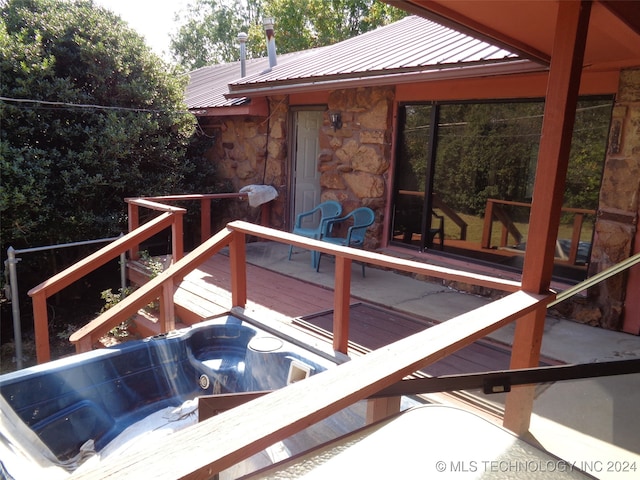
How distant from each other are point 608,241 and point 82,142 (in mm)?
5961

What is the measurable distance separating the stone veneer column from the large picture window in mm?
182

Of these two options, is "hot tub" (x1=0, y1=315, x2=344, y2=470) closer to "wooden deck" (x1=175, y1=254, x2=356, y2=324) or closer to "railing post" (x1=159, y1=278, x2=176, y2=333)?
"railing post" (x1=159, y1=278, x2=176, y2=333)

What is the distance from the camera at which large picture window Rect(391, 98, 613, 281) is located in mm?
3893

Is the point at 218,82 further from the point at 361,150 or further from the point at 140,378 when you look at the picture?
the point at 140,378

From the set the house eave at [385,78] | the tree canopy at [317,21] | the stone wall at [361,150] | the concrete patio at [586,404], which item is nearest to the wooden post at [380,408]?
the concrete patio at [586,404]

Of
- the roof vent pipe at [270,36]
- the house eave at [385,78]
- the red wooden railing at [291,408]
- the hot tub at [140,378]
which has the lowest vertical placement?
the hot tub at [140,378]

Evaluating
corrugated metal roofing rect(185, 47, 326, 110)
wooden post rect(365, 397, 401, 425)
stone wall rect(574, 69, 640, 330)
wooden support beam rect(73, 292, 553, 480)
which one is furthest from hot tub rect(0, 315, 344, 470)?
corrugated metal roofing rect(185, 47, 326, 110)

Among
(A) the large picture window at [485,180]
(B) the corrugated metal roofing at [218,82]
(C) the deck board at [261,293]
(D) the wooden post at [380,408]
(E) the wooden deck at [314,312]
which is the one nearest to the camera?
(D) the wooden post at [380,408]

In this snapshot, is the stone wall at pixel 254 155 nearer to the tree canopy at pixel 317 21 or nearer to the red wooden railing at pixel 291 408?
the red wooden railing at pixel 291 408

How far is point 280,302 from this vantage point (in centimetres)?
414

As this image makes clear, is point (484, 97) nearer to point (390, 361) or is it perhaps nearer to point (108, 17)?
point (390, 361)

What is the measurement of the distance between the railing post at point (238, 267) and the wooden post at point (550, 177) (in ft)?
6.73

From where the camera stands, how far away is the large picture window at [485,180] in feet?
12.8

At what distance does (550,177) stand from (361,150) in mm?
3490
